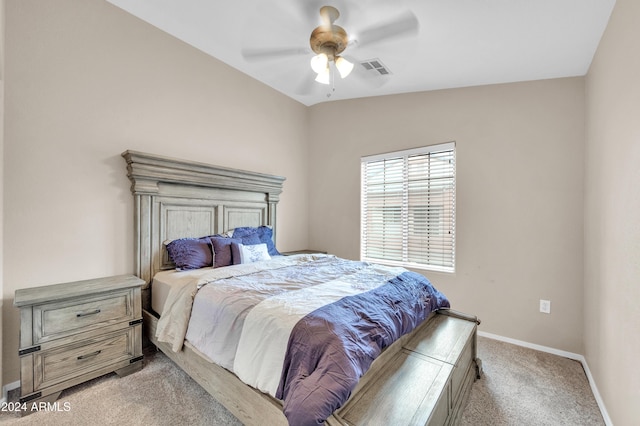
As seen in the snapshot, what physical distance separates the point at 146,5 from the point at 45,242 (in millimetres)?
2157

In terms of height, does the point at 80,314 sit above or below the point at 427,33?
below

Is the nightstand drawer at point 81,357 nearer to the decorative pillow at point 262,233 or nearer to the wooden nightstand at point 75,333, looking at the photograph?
the wooden nightstand at point 75,333

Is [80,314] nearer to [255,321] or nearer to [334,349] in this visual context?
[255,321]

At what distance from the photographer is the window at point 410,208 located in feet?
10.6

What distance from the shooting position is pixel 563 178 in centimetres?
256

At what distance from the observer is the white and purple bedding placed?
3.99 ft

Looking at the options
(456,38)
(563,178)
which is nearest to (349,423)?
(456,38)

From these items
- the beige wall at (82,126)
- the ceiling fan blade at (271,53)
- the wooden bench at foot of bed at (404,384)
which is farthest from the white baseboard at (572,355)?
the beige wall at (82,126)

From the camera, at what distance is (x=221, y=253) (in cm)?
271

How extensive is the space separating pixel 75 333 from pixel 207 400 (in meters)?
1.05

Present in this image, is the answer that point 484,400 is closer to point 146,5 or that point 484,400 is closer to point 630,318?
point 630,318

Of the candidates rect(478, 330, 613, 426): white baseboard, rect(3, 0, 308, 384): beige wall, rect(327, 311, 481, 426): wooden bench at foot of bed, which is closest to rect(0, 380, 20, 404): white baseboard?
rect(3, 0, 308, 384): beige wall

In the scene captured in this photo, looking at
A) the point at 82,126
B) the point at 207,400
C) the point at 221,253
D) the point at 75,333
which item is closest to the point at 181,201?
the point at 221,253

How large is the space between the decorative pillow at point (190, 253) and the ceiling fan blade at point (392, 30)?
2.30 metres
